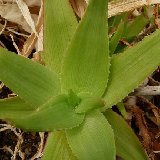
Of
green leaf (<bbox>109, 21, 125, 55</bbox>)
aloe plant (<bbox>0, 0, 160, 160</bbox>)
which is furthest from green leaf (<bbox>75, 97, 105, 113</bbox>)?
green leaf (<bbox>109, 21, 125, 55</bbox>)

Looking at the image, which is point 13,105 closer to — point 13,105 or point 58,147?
point 13,105

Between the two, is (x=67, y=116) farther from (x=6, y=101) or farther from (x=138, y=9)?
(x=138, y=9)

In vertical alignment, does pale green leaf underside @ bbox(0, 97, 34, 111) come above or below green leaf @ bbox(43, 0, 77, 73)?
below

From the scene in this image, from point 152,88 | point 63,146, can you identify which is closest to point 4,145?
point 63,146

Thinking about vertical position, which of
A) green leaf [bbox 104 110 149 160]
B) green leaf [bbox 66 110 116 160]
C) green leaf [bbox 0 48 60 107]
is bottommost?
green leaf [bbox 104 110 149 160]

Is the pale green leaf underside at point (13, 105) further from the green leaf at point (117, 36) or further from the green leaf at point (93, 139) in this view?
the green leaf at point (117, 36)

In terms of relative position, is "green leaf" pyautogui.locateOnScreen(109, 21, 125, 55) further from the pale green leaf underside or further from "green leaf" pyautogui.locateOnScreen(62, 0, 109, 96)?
the pale green leaf underside

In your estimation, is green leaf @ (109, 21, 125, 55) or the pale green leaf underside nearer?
the pale green leaf underside
